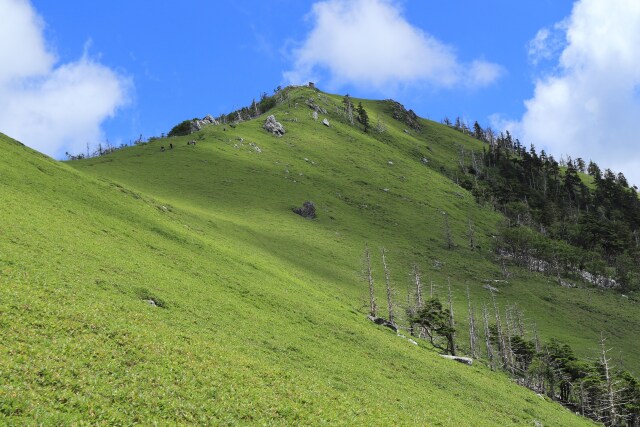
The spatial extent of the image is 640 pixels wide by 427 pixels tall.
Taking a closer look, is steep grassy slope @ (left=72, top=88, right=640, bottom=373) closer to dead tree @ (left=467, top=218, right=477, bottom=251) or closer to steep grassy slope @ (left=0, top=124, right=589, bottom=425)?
dead tree @ (left=467, top=218, right=477, bottom=251)

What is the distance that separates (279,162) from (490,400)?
135m

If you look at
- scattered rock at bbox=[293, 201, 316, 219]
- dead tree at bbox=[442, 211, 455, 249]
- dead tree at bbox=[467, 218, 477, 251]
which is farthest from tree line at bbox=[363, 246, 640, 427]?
dead tree at bbox=[467, 218, 477, 251]

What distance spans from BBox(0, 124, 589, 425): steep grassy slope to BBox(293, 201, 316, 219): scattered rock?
42023mm

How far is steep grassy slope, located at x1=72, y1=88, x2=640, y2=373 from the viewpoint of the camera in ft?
330

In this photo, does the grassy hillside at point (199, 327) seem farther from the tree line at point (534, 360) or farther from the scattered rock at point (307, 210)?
the scattered rock at point (307, 210)

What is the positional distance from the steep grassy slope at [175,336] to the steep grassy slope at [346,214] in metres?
17.4

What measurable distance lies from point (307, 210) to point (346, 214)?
16.2m

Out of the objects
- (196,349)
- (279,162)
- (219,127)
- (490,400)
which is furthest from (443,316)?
(219,127)

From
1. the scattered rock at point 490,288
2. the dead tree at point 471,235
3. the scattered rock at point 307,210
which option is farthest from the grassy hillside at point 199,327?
the dead tree at point 471,235

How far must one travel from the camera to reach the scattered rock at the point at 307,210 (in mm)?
130375

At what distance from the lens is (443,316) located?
69.4 m

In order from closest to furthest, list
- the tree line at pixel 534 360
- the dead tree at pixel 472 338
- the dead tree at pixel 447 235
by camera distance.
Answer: the tree line at pixel 534 360 → the dead tree at pixel 472 338 → the dead tree at pixel 447 235

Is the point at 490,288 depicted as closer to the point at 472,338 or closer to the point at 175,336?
the point at 472,338

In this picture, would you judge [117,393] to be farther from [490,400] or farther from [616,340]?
[616,340]
